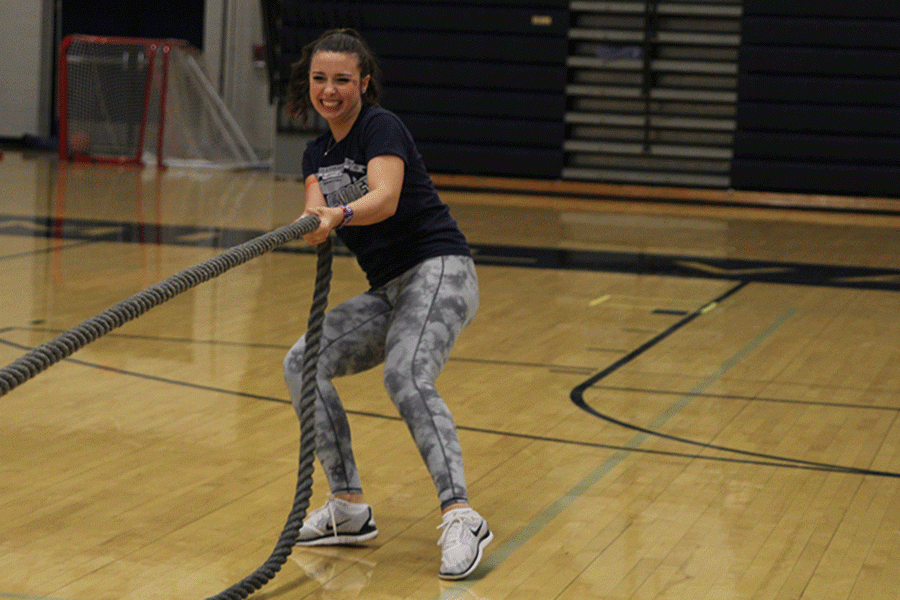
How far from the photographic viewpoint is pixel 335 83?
2613 millimetres

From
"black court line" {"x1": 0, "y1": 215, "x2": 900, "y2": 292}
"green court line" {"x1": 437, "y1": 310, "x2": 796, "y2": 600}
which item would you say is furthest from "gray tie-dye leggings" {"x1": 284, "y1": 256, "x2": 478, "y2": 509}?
"black court line" {"x1": 0, "y1": 215, "x2": 900, "y2": 292}

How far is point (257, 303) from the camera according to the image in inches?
230

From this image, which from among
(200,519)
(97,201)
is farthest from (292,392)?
(97,201)

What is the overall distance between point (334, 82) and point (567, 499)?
3.92 ft

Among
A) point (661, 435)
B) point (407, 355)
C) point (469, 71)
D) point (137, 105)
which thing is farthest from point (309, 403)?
point (137, 105)

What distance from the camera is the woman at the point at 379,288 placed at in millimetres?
2566

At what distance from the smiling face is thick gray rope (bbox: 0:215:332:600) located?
0.28 metres

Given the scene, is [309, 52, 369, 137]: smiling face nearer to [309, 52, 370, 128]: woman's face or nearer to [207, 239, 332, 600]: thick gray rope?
[309, 52, 370, 128]: woman's face

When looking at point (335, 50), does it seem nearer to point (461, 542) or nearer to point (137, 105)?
point (461, 542)

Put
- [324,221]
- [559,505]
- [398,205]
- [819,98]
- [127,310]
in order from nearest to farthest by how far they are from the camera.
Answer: [127,310]
[324,221]
[398,205]
[559,505]
[819,98]

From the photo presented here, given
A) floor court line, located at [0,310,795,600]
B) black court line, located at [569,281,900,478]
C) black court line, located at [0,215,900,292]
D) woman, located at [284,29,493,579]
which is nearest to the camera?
floor court line, located at [0,310,795,600]

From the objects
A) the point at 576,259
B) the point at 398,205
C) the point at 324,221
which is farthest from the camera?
the point at 576,259

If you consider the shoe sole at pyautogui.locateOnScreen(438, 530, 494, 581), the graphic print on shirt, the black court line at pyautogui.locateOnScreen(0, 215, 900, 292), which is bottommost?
the shoe sole at pyautogui.locateOnScreen(438, 530, 494, 581)

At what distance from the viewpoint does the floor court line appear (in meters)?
2.46
